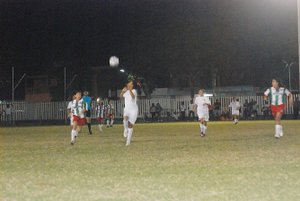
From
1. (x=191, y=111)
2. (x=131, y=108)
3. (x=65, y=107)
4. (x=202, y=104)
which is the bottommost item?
(x=191, y=111)

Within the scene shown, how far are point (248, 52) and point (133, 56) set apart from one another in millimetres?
13002

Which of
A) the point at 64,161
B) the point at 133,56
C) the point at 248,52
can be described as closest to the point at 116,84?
the point at 133,56

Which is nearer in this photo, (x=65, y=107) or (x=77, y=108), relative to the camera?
(x=77, y=108)

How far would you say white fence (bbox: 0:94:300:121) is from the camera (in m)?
55.0

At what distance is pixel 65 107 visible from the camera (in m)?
58.4

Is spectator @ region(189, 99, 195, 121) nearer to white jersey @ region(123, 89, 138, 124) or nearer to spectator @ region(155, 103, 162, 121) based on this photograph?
spectator @ region(155, 103, 162, 121)

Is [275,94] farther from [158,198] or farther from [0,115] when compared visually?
[0,115]

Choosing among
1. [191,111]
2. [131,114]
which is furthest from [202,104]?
[191,111]

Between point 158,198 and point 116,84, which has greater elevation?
point 116,84

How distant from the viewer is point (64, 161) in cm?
1337

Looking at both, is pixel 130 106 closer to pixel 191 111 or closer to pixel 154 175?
pixel 154 175

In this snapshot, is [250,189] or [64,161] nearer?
[250,189]

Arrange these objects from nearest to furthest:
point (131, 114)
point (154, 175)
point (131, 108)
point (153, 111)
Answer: point (154, 175), point (131, 114), point (131, 108), point (153, 111)

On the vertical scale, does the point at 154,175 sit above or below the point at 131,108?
below
